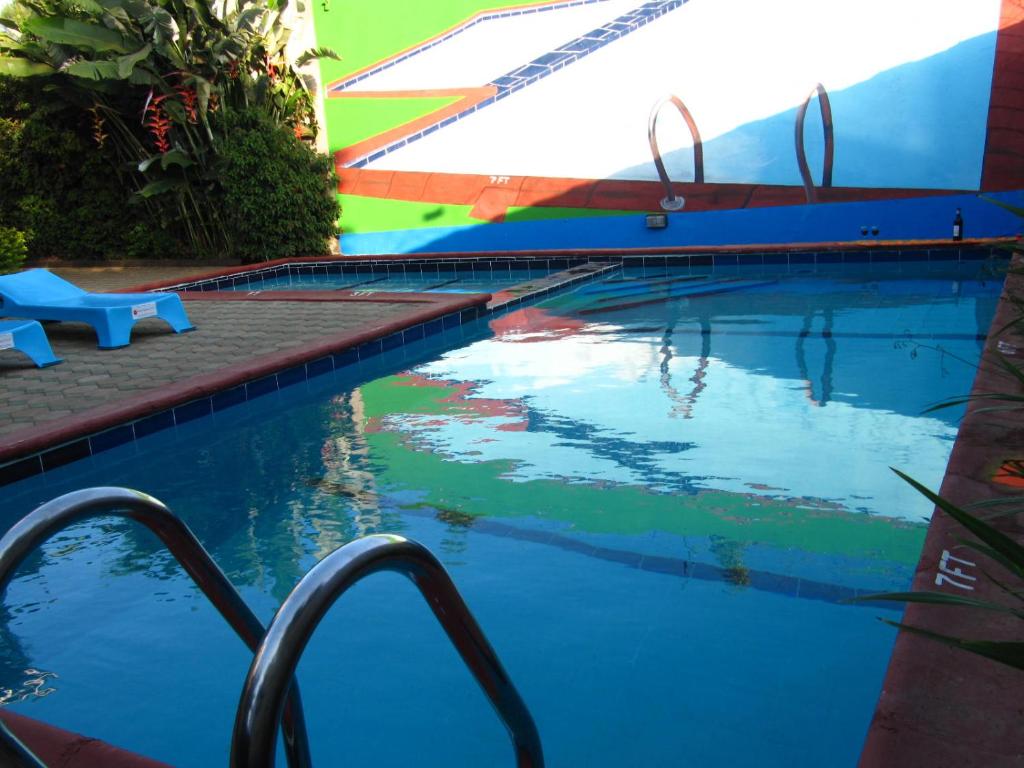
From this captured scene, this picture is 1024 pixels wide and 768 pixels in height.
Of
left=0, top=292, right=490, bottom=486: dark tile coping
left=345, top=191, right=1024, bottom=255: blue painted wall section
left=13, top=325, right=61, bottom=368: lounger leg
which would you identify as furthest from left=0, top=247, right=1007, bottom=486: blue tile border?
left=13, top=325, right=61, bottom=368: lounger leg

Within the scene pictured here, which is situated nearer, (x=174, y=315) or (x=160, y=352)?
(x=160, y=352)

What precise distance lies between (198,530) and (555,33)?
1038cm

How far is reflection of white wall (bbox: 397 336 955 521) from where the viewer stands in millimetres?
4469

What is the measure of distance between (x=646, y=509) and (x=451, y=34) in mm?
10843

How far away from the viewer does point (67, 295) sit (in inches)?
330

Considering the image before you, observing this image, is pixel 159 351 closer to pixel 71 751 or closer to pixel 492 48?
pixel 71 751

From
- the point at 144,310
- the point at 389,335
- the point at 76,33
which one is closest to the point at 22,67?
the point at 76,33

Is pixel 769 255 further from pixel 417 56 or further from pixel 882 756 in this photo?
pixel 882 756

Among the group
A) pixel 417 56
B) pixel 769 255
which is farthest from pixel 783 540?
pixel 417 56

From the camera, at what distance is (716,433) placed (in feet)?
17.3

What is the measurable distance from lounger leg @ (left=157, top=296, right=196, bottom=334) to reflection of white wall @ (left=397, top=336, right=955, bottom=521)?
2627 mm

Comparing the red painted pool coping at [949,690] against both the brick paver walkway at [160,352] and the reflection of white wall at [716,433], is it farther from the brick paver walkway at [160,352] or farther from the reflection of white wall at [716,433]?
the brick paver walkway at [160,352]

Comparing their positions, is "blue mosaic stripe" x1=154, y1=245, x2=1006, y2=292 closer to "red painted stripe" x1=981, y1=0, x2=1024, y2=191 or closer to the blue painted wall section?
the blue painted wall section

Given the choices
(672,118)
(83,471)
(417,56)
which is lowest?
(83,471)
